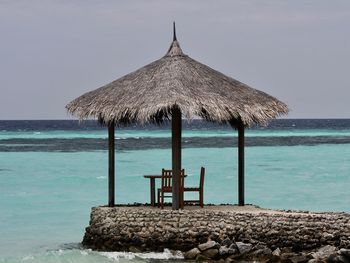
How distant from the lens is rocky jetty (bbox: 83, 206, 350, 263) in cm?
1246

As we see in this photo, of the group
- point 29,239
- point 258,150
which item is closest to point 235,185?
point 29,239

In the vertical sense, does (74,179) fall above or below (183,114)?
below

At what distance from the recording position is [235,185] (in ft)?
88.7

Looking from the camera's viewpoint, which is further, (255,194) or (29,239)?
(255,194)

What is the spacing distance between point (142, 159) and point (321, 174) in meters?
11.4

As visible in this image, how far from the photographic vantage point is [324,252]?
1234cm

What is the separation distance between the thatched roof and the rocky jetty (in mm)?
1448

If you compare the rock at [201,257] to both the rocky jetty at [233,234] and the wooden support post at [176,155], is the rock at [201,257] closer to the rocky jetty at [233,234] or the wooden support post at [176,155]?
the rocky jetty at [233,234]

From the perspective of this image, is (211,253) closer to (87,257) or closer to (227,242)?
(227,242)

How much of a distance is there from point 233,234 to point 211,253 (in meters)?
0.41

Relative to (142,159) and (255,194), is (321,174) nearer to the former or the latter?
(255,194)

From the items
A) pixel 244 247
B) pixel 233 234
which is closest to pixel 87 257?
pixel 233 234

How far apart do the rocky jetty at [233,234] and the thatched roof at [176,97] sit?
1.45m

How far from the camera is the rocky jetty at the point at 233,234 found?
40.9 feet
